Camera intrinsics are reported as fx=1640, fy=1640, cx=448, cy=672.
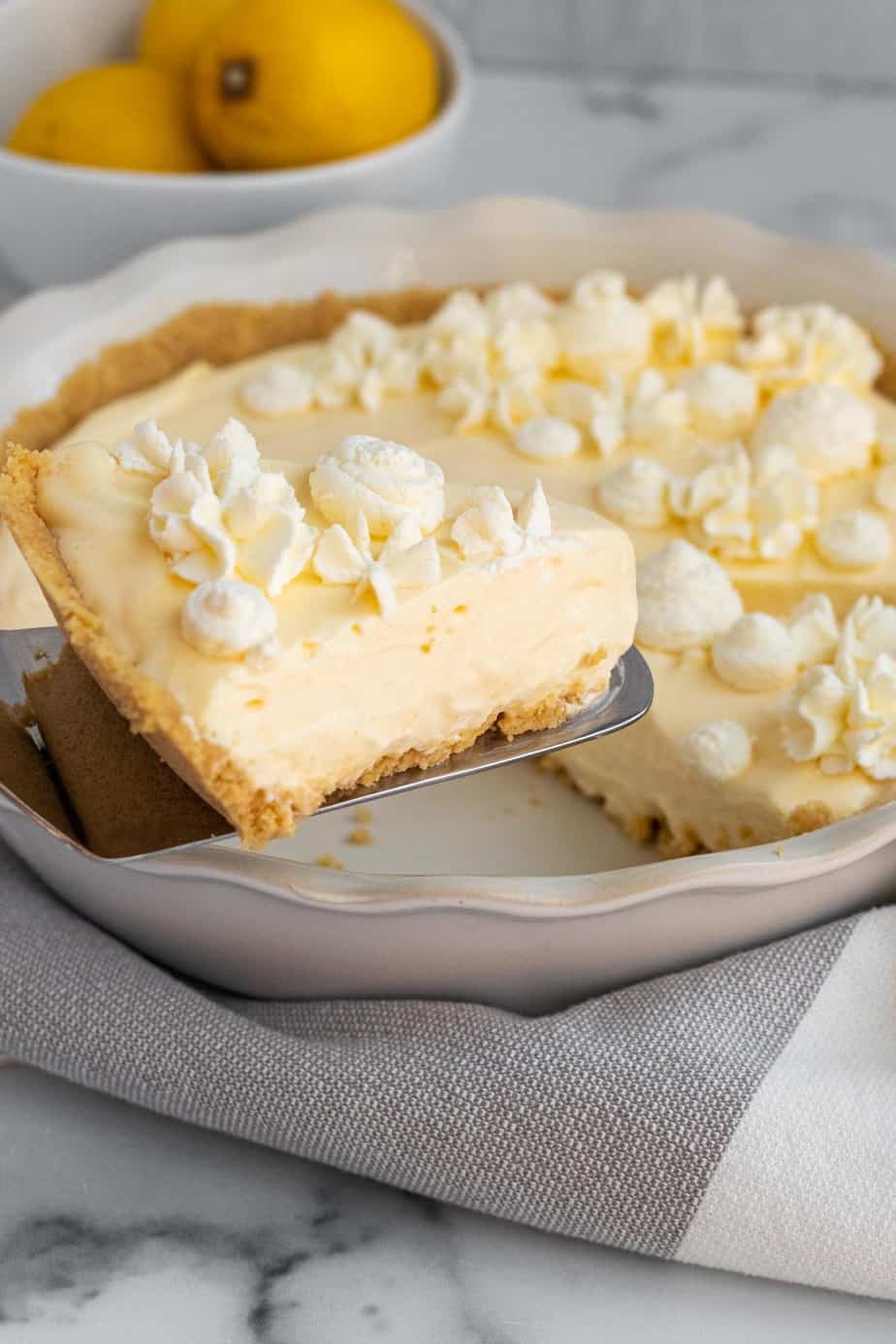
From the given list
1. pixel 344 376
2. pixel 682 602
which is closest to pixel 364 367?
pixel 344 376

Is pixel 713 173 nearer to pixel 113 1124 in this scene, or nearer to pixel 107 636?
pixel 107 636

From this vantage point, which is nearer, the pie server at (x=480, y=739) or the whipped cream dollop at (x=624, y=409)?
the pie server at (x=480, y=739)

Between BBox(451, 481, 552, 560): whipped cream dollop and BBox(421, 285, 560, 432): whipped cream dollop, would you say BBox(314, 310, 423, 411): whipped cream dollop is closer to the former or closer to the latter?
BBox(421, 285, 560, 432): whipped cream dollop

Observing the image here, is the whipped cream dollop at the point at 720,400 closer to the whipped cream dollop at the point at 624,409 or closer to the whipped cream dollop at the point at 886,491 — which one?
the whipped cream dollop at the point at 624,409

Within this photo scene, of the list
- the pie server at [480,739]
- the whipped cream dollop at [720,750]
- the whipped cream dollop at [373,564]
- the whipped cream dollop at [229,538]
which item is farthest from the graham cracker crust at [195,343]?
the whipped cream dollop at [720,750]

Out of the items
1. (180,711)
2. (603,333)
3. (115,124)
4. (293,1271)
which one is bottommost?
(293,1271)

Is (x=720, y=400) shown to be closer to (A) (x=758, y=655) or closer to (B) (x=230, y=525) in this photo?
(A) (x=758, y=655)

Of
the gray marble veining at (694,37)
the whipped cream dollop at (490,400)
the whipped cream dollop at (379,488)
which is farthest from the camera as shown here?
the gray marble veining at (694,37)
